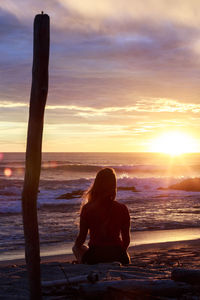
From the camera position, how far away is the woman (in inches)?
197

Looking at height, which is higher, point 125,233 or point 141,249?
point 125,233

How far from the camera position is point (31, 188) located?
134 inches

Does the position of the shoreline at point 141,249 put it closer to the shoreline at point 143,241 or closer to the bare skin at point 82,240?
the shoreline at point 143,241

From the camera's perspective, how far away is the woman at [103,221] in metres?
5.01

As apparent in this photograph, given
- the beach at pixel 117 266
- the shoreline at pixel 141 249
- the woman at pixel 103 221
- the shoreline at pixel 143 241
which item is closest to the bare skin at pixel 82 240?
the woman at pixel 103 221

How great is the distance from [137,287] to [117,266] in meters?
1.52

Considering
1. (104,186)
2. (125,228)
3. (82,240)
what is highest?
(104,186)

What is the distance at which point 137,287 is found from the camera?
154 inches

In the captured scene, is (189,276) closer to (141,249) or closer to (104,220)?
(104,220)

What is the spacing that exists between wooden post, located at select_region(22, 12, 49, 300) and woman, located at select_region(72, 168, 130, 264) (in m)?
1.63

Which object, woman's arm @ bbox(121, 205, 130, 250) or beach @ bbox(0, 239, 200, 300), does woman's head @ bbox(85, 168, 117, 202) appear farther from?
beach @ bbox(0, 239, 200, 300)

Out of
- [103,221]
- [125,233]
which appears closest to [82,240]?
[103,221]

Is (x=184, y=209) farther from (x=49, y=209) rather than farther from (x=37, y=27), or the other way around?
(x=37, y=27)

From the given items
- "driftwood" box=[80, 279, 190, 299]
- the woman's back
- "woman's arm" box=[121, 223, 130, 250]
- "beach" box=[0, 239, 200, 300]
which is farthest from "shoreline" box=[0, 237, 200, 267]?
"driftwood" box=[80, 279, 190, 299]
